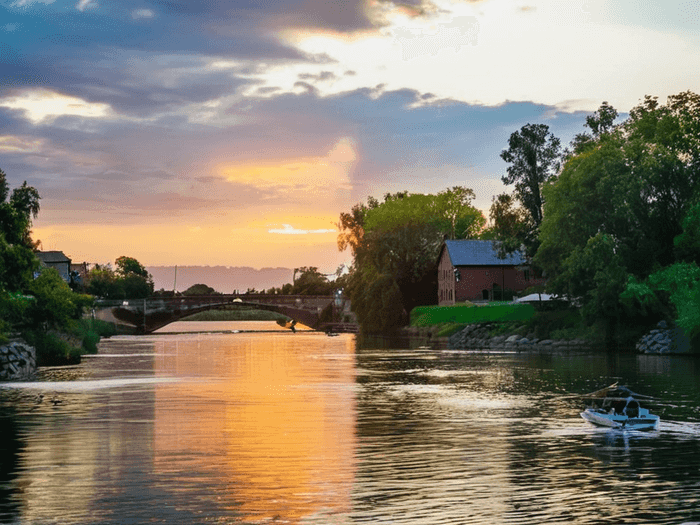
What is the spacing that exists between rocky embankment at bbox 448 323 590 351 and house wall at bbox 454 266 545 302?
32.1 m

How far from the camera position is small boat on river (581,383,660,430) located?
37.5 metres

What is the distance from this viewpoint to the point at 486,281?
16262 centimetres

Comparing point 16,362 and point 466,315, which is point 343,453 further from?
point 466,315

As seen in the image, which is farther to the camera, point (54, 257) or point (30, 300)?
point (54, 257)

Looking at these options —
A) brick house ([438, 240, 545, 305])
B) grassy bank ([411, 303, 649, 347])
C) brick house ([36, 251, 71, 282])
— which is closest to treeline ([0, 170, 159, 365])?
grassy bank ([411, 303, 649, 347])

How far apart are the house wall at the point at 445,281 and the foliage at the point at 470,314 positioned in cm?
957

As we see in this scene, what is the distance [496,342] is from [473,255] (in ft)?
160

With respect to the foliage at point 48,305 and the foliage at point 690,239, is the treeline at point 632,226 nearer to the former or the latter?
the foliage at point 690,239

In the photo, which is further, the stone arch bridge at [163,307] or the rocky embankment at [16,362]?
the stone arch bridge at [163,307]

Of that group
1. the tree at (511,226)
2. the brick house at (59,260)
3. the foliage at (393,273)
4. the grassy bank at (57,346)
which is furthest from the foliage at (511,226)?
the brick house at (59,260)

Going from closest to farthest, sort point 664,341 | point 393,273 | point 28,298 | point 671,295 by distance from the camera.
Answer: point 28,298 → point 671,295 → point 664,341 → point 393,273

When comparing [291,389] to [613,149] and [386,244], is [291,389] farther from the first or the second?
[386,244]

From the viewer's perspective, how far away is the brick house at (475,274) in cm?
15925

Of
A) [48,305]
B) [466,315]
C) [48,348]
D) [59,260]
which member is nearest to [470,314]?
[466,315]
